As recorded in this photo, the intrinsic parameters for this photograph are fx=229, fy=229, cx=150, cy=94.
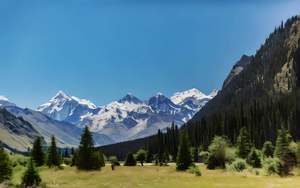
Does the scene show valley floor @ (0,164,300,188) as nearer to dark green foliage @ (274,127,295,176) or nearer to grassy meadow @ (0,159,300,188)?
grassy meadow @ (0,159,300,188)

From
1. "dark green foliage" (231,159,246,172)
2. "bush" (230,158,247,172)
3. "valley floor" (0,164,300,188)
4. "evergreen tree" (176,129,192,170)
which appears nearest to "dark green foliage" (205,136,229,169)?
"bush" (230,158,247,172)

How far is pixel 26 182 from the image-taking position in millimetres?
33344

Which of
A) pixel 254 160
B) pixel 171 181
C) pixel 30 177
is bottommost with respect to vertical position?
pixel 171 181

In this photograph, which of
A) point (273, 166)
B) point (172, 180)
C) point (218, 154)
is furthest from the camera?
point (218, 154)

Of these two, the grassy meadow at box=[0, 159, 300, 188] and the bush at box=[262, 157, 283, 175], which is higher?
the bush at box=[262, 157, 283, 175]

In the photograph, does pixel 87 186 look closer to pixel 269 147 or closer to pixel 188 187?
pixel 188 187

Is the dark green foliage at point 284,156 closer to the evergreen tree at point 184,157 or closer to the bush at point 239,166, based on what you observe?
the bush at point 239,166

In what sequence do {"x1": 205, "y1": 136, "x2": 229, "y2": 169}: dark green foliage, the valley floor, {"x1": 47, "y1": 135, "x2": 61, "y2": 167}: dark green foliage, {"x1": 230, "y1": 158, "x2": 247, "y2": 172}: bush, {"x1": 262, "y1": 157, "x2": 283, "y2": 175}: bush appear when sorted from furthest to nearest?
{"x1": 47, "y1": 135, "x2": 61, "y2": 167}: dark green foliage, {"x1": 205, "y1": 136, "x2": 229, "y2": 169}: dark green foliage, {"x1": 230, "y1": 158, "x2": 247, "y2": 172}: bush, {"x1": 262, "y1": 157, "x2": 283, "y2": 175}: bush, the valley floor

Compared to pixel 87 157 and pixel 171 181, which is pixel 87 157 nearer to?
pixel 87 157

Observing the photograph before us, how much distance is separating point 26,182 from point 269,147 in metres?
75.8

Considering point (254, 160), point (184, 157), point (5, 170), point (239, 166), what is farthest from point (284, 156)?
point (5, 170)

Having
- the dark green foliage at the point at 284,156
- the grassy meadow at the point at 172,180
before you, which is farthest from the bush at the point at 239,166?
the dark green foliage at the point at 284,156

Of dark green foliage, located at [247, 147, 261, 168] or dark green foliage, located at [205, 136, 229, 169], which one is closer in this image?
dark green foliage, located at [247, 147, 261, 168]

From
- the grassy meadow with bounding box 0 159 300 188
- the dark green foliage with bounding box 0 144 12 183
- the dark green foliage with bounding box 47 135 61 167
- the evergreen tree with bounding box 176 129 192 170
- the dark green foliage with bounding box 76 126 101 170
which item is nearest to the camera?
the grassy meadow with bounding box 0 159 300 188
